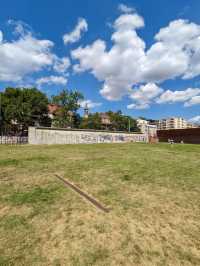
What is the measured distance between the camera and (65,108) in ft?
153

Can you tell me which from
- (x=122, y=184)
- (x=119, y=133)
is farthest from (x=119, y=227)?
(x=119, y=133)

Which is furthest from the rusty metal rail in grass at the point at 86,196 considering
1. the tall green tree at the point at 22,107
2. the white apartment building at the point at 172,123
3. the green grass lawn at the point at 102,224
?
the white apartment building at the point at 172,123

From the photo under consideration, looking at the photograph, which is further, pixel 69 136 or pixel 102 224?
pixel 69 136

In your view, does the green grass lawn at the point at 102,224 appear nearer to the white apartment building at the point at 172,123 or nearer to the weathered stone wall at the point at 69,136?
the weathered stone wall at the point at 69,136

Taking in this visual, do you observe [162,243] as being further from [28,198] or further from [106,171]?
[106,171]

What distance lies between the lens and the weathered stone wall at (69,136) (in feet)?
78.0

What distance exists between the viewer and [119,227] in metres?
3.09

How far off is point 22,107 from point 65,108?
43.3ft

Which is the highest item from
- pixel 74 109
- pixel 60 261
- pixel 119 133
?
pixel 74 109

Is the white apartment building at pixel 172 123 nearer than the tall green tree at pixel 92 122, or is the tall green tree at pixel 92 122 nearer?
the tall green tree at pixel 92 122

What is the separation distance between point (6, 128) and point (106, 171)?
4023cm

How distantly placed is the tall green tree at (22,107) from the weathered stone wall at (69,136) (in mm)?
13782

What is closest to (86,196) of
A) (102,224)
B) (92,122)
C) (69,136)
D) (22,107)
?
(102,224)

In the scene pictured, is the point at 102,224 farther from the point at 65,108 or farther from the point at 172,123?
the point at 172,123
